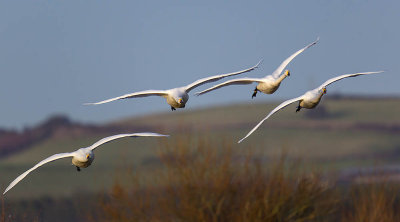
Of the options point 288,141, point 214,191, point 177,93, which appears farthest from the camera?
point 288,141

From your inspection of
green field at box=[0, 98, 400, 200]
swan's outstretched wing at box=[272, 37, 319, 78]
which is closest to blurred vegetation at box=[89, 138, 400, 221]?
swan's outstretched wing at box=[272, 37, 319, 78]

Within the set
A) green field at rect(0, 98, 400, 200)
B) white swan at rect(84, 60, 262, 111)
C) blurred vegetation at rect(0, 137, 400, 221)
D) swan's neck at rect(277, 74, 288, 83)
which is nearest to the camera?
white swan at rect(84, 60, 262, 111)

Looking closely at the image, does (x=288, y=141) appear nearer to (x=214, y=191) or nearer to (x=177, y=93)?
(x=214, y=191)

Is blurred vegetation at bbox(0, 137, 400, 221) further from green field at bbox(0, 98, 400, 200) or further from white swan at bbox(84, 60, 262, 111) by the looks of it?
green field at bbox(0, 98, 400, 200)

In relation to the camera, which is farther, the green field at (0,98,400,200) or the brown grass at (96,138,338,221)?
the green field at (0,98,400,200)

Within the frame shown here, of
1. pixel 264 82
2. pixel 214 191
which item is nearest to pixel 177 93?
pixel 264 82

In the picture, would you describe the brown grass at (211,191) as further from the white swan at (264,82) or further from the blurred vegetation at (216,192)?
the white swan at (264,82)

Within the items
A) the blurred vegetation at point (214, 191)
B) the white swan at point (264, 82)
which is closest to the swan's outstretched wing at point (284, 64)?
the white swan at point (264, 82)

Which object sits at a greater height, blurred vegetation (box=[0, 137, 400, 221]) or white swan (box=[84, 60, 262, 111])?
white swan (box=[84, 60, 262, 111])

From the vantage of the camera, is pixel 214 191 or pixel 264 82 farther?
pixel 214 191

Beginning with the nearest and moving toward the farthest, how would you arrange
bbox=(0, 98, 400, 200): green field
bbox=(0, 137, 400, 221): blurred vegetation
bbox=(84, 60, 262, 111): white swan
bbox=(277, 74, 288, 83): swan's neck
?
bbox=(84, 60, 262, 111): white swan, bbox=(277, 74, 288, 83): swan's neck, bbox=(0, 137, 400, 221): blurred vegetation, bbox=(0, 98, 400, 200): green field

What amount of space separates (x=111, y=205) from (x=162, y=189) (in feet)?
7.43

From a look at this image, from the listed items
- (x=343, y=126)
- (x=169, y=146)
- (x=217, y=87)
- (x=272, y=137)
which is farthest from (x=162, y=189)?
(x=343, y=126)

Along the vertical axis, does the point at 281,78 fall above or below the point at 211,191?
above
